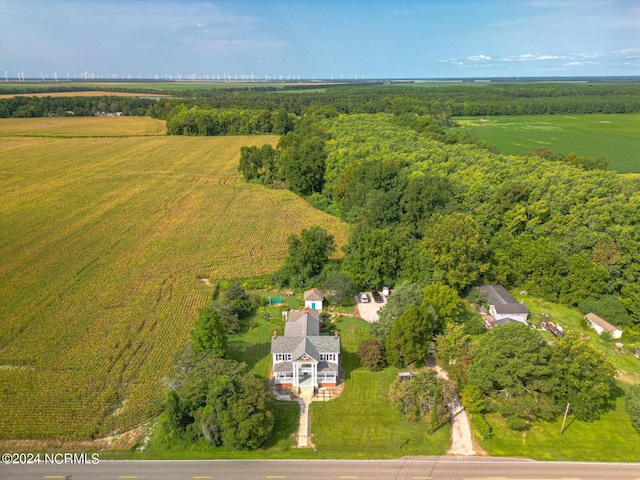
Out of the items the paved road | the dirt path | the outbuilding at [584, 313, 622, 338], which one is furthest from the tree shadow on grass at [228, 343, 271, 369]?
the outbuilding at [584, 313, 622, 338]

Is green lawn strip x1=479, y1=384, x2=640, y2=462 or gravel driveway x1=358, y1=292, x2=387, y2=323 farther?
gravel driveway x1=358, y1=292, x2=387, y2=323

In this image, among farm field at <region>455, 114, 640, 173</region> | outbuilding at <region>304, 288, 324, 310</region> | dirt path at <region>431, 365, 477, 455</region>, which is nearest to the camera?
dirt path at <region>431, 365, 477, 455</region>

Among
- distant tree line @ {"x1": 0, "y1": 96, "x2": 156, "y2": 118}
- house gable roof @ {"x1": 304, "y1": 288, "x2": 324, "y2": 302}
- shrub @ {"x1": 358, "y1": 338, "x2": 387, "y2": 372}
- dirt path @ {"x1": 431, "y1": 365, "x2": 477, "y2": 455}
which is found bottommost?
dirt path @ {"x1": 431, "y1": 365, "x2": 477, "y2": 455}

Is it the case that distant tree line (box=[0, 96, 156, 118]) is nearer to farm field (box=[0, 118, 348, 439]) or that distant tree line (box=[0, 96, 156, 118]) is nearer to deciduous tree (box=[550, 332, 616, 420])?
farm field (box=[0, 118, 348, 439])

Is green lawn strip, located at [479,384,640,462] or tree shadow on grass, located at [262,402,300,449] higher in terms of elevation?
tree shadow on grass, located at [262,402,300,449]

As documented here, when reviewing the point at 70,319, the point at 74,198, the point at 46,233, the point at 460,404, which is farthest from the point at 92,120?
the point at 460,404

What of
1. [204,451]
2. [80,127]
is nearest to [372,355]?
[204,451]

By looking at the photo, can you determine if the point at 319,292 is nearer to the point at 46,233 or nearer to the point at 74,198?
the point at 46,233

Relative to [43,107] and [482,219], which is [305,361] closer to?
[482,219]
